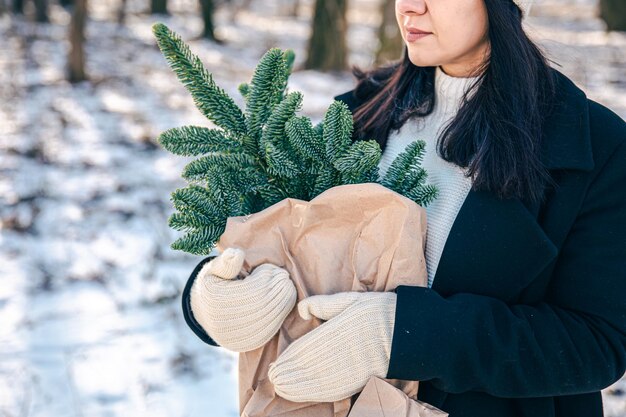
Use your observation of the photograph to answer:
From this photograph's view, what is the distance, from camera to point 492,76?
1.69 meters

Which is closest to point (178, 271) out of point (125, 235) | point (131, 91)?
point (125, 235)

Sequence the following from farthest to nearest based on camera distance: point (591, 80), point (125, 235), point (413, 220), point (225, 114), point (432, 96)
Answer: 1. point (591, 80)
2. point (125, 235)
3. point (432, 96)
4. point (225, 114)
5. point (413, 220)

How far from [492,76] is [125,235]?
4.13 m

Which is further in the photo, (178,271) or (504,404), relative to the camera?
(178,271)

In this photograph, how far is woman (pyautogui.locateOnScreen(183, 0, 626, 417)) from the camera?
1440 millimetres

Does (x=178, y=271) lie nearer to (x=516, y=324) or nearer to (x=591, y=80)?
(x=516, y=324)

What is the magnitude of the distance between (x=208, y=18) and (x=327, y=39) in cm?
415

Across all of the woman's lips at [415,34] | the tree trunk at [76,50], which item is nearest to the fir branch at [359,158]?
the woman's lips at [415,34]

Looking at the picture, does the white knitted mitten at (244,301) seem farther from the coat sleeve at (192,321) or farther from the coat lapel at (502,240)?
the coat lapel at (502,240)

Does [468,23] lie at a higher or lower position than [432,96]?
higher

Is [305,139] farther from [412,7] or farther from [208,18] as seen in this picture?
[208,18]

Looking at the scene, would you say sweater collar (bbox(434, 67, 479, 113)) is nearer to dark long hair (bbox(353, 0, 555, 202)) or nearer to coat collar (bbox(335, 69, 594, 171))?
dark long hair (bbox(353, 0, 555, 202))

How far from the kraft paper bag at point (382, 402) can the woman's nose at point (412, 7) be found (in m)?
0.79

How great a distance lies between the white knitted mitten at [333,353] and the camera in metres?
1.41
